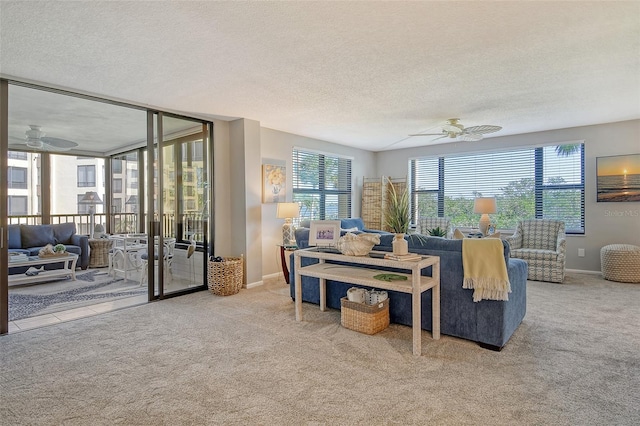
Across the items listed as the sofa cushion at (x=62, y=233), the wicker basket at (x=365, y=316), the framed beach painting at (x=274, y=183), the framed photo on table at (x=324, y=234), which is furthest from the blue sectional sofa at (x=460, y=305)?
the sofa cushion at (x=62, y=233)

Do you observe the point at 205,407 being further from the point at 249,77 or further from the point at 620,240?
the point at 620,240

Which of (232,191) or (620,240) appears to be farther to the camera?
(620,240)

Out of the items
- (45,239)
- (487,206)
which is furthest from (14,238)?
(487,206)

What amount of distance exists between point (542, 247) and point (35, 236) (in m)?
8.55

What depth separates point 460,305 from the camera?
289cm

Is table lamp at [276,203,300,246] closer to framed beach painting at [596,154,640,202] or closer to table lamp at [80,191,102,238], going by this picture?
table lamp at [80,191,102,238]

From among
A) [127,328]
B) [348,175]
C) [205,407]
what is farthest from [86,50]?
[348,175]

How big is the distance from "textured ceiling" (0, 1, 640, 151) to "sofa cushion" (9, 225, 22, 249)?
13.0 ft

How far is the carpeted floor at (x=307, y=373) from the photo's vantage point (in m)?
1.93

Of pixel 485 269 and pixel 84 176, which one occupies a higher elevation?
pixel 84 176

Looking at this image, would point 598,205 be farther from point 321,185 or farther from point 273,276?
point 273,276

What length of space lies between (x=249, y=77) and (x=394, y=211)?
184 centimetres

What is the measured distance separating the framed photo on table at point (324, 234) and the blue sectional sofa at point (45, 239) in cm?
490

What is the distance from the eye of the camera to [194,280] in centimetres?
480
